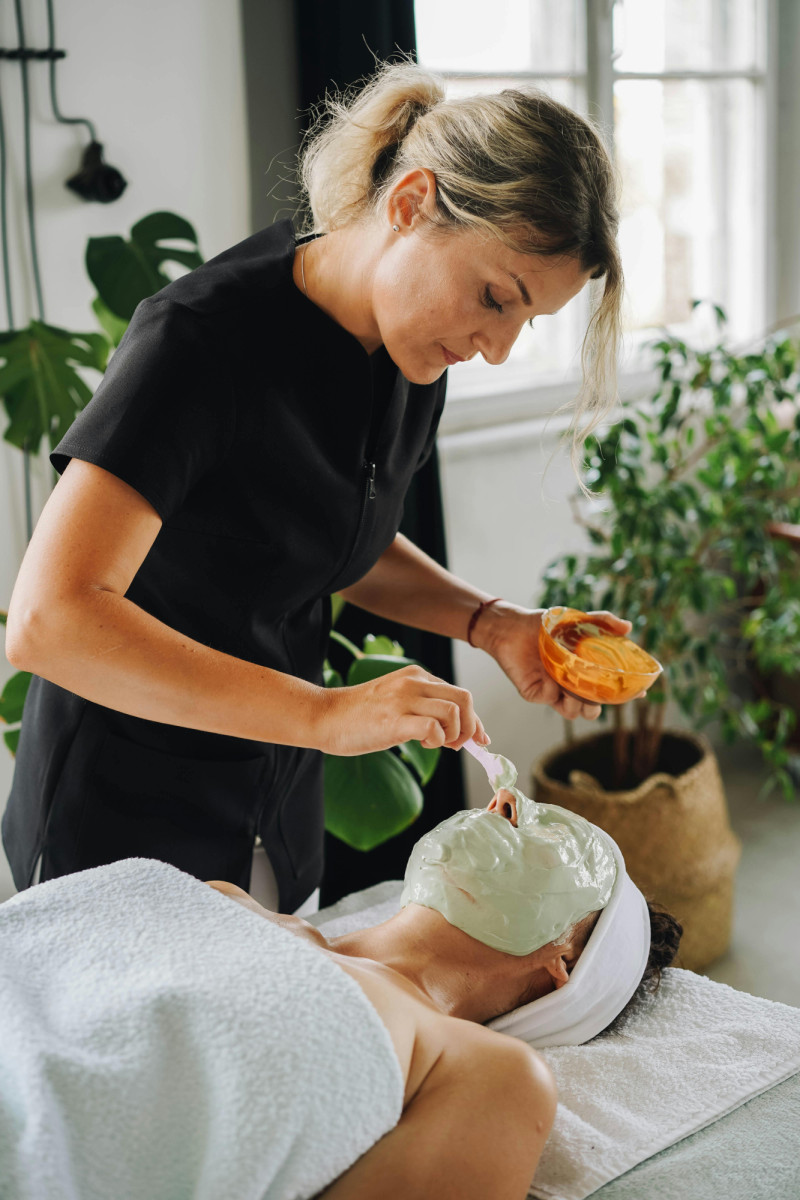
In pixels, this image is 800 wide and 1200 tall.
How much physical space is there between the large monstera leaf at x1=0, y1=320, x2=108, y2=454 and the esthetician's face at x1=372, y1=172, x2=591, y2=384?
0.78 meters

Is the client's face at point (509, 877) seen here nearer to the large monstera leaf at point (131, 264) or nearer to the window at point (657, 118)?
the large monstera leaf at point (131, 264)

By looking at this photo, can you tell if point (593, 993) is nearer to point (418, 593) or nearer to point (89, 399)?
point (418, 593)

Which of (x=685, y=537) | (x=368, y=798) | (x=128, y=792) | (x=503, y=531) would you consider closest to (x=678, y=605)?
(x=685, y=537)

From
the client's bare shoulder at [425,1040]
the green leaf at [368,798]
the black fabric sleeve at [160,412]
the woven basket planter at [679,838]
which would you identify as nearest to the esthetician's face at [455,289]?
the black fabric sleeve at [160,412]

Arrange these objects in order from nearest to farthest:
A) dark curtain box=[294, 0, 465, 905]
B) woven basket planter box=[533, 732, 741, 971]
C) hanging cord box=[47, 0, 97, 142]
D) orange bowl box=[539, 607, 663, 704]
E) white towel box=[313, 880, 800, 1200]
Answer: white towel box=[313, 880, 800, 1200], orange bowl box=[539, 607, 663, 704], hanging cord box=[47, 0, 97, 142], dark curtain box=[294, 0, 465, 905], woven basket planter box=[533, 732, 741, 971]

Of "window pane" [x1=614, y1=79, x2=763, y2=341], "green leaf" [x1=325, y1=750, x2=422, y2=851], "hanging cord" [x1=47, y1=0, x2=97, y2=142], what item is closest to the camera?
"green leaf" [x1=325, y1=750, x2=422, y2=851]

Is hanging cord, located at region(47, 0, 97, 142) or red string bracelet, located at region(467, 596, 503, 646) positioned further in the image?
hanging cord, located at region(47, 0, 97, 142)

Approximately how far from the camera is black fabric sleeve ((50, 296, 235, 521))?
3.19 ft

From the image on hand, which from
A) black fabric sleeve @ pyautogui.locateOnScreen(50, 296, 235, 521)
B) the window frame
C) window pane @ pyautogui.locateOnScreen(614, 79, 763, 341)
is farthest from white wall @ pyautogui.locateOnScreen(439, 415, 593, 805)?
black fabric sleeve @ pyautogui.locateOnScreen(50, 296, 235, 521)

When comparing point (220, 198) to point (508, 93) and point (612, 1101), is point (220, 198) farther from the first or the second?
point (612, 1101)

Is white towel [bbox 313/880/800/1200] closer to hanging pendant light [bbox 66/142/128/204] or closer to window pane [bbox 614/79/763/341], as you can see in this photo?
hanging pendant light [bbox 66/142/128/204]

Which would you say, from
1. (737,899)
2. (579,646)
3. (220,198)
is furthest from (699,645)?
(220,198)

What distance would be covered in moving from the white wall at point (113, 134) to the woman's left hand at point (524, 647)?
1001 mm

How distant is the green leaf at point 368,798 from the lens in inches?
65.2
